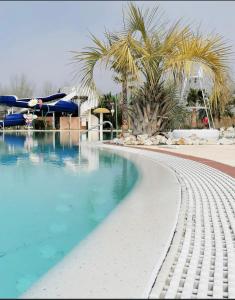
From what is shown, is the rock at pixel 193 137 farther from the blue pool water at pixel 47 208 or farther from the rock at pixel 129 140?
the blue pool water at pixel 47 208

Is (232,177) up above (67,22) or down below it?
below

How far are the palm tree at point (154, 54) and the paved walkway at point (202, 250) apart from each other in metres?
7.38

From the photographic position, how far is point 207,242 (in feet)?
8.54

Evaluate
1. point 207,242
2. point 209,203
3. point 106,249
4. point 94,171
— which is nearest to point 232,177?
point 209,203

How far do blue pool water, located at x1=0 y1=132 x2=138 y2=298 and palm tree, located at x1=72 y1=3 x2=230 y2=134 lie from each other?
4728mm

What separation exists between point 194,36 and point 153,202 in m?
9.23

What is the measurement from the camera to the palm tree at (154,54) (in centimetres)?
1136

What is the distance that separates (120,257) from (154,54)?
10064mm

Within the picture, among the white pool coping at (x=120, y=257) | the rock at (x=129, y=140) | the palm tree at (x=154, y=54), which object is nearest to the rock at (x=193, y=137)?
Answer: the palm tree at (x=154, y=54)

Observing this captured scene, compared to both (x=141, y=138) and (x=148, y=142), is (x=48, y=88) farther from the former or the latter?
(x=148, y=142)

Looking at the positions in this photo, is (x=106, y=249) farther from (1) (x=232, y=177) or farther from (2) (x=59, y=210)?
(1) (x=232, y=177)

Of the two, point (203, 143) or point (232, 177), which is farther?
point (203, 143)

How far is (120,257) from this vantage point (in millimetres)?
2287

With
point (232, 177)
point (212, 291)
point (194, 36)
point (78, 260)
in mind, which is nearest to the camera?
point (212, 291)
